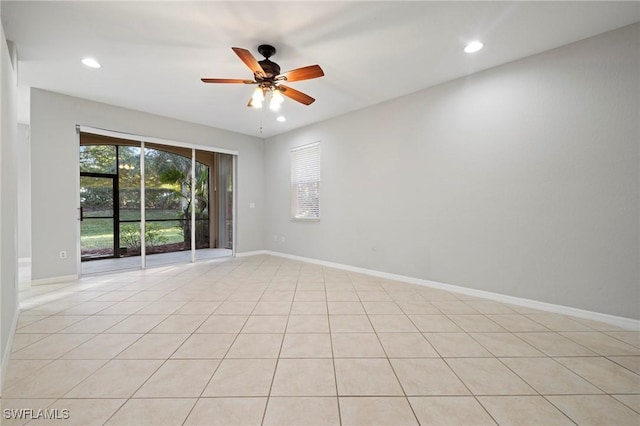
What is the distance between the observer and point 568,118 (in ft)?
9.07

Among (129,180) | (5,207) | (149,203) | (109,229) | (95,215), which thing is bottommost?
Answer: (109,229)

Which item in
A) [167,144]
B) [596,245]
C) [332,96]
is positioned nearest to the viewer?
[596,245]

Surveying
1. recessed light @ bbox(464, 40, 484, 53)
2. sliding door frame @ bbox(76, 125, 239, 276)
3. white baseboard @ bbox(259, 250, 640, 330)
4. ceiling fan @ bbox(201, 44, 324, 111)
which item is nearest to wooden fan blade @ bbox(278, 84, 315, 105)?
ceiling fan @ bbox(201, 44, 324, 111)

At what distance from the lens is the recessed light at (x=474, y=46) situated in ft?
8.97

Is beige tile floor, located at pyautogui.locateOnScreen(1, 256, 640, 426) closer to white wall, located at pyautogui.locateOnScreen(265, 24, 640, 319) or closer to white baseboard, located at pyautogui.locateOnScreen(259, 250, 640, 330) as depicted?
white baseboard, located at pyautogui.locateOnScreen(259, 250, 640, 330)

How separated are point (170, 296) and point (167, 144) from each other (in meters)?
3.19

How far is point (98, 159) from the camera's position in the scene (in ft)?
16.2

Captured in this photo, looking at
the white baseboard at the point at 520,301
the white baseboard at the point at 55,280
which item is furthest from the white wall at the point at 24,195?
the white baseboard at the point at 520,301

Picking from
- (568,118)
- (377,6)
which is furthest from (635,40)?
(377,6)

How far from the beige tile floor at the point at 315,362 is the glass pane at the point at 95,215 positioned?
159cm

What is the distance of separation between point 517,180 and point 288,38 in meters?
3.09

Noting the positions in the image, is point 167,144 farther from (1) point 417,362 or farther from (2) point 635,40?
(2) point 635,40

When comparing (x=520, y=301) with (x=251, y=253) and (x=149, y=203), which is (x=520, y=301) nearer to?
(x=251, y=253)

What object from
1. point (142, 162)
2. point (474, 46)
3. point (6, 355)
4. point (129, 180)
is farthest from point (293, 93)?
point (129, 180)
